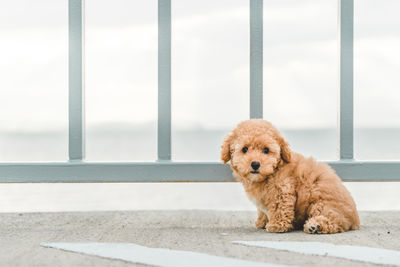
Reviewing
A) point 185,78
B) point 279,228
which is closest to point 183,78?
point 185,78

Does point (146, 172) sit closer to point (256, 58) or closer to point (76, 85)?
point (76, 85)

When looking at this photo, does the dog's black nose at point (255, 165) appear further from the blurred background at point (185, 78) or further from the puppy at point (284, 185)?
the blurred background at point (185, 78)

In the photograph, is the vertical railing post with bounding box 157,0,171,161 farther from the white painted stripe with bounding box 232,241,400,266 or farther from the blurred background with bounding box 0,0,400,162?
the white painted stripe with bounding box 232,241,400,266

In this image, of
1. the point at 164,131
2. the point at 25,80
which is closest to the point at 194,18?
the point at 164,131

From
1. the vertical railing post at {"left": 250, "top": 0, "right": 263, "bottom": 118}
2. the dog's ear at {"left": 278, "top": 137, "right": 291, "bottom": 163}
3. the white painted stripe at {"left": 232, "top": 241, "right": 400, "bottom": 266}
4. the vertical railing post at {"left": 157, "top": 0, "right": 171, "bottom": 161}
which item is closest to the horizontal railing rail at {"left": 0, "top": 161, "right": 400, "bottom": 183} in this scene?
the vertical railing post at {"left": 157, "top": 0, "right": 171, "bottom": 161}

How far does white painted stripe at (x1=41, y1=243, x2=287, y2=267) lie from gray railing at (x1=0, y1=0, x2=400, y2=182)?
69 cm

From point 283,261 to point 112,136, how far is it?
144cm

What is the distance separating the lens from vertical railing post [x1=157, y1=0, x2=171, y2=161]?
90.8 inches

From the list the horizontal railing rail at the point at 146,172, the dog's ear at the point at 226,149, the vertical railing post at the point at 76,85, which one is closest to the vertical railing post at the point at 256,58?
the horizontal railing rail at the point at 146,172

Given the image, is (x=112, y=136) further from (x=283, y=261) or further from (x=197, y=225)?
(x=283, y=261)

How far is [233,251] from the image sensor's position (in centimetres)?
147

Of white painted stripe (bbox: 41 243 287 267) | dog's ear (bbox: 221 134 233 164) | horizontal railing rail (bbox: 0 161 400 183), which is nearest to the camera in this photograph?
white painted stripe (bbox: 41 243 287 267)

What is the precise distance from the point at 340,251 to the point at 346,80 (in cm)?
112

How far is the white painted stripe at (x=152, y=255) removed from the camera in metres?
1.31
